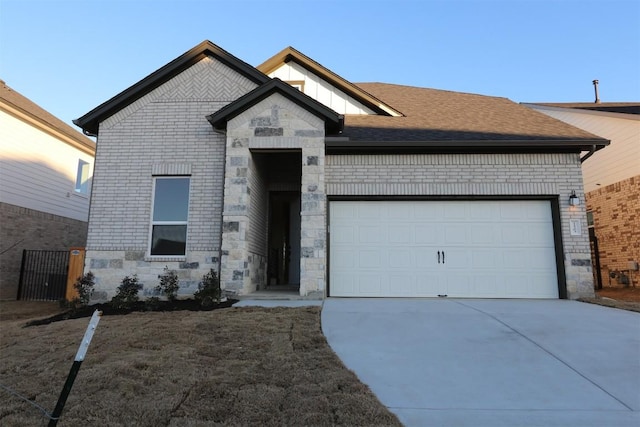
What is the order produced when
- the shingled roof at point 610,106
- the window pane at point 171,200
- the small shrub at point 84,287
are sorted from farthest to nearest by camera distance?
the shingled roof at point 610,106 → the window pane at point 171,200 → the small shrub at point 84,287

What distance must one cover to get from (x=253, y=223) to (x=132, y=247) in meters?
2.72

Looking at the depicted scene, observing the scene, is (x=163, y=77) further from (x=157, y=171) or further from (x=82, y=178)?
(x=82, y=178)

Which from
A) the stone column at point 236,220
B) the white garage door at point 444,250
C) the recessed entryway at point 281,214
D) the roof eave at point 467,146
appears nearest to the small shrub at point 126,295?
the stone column at point 236,220

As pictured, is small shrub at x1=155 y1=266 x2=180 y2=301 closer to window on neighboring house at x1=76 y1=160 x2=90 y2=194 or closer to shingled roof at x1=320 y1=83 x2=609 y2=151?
shingled roof at x1=320 y1=83 x2=609 y2=151

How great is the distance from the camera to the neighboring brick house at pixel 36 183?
12242 mm

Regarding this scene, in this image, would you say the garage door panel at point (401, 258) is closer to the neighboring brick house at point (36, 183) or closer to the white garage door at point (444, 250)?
the white garage door at point (444, 250)

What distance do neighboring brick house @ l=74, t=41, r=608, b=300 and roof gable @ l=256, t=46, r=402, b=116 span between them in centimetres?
212

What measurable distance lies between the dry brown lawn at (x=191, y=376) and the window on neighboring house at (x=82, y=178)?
11091mm

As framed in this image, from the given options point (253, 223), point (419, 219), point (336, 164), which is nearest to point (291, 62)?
point (336, 164)

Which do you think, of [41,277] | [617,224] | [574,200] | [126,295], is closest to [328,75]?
[574,200]

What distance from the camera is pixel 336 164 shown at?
9.48 metres

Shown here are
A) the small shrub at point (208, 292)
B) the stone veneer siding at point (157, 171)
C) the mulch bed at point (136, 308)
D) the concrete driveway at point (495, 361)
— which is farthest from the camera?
the stone veneer siding at point (157, 171)

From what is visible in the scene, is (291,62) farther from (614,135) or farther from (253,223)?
(614,135)

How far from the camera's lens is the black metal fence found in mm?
12477
